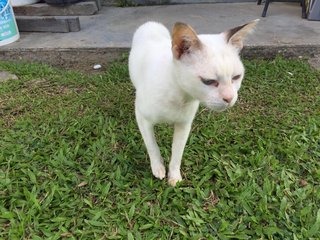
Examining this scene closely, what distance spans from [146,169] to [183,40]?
3.88 feet

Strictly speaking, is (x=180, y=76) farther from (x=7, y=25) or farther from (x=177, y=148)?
(x=7, y=25)

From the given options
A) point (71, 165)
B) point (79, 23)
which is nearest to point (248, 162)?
point (71, 165)

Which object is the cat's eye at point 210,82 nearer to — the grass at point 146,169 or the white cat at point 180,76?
the white cat at point 180,76

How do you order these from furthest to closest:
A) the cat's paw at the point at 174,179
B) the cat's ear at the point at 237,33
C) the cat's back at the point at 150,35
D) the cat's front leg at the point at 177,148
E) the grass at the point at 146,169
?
the cat's back at the point at 150,35 < the cat's paw at the point at 174,179 < the cat's front leg at the point at 177,148 < the grass at the point at 146,169 < the cat's ear at the point at 237,33

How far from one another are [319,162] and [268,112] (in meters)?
0.77

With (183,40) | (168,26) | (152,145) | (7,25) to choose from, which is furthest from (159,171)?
(7,25)

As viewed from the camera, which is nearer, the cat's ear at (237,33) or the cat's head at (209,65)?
the cat's head at (209,65)

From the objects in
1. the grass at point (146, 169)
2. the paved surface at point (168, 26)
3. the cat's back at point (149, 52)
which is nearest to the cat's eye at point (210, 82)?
the cat's back at point (149, 52)

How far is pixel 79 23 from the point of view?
16.3 ft

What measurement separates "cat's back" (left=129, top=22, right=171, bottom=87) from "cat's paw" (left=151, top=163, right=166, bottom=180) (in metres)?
0.60

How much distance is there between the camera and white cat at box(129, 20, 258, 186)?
156 centimetres

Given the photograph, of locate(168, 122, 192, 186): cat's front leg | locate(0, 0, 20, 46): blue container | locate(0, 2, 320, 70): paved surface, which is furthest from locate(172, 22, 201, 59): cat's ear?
locate(0, 0, 20, 46): blue container

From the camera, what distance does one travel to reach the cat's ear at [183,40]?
1.51 metres

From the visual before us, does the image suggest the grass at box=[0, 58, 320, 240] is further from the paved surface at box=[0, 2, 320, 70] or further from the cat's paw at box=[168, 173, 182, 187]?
the paved surface at box=[0, 2, 320, 70]
